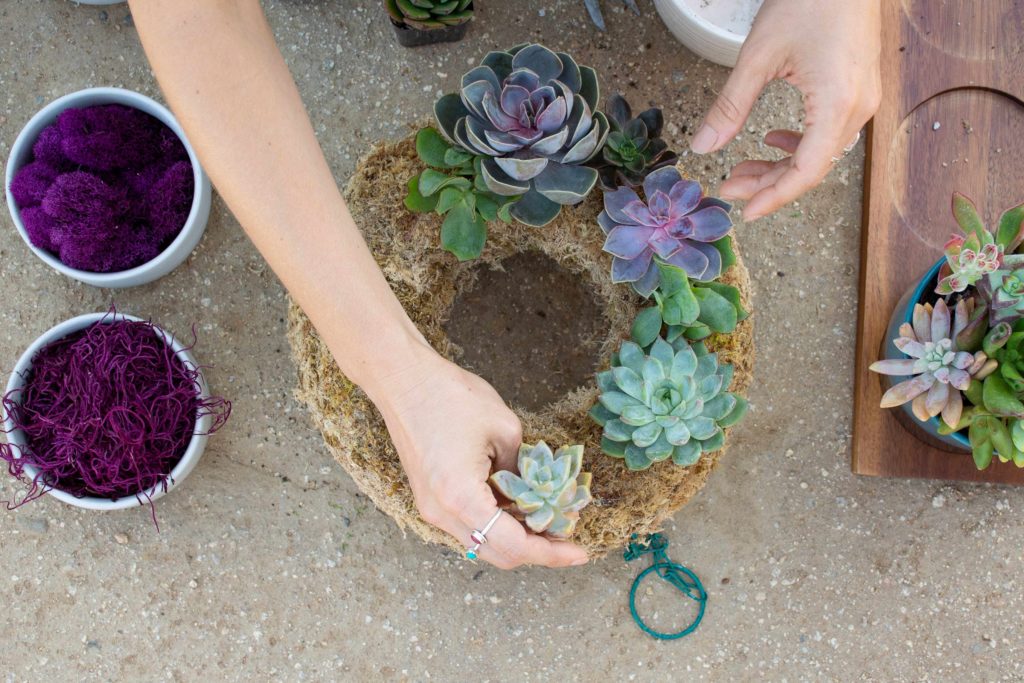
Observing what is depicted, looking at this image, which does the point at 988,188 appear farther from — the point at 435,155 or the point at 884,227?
the point at 435,155

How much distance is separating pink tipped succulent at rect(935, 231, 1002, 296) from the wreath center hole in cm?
58

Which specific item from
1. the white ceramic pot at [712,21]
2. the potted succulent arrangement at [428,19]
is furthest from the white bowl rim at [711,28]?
the potted succulent arrangement at [428,19]

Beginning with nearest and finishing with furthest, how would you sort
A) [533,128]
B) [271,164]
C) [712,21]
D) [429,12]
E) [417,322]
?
[271,164], [533,128], [417,322], [429,12], [712,21]

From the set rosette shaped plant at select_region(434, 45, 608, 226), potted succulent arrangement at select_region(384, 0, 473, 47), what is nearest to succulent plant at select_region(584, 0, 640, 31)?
potted succulent arrangement at select_region(384, 0, 473, 47)

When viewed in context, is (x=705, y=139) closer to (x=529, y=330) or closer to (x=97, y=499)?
(x=529, y=330)

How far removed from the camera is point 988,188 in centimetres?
123

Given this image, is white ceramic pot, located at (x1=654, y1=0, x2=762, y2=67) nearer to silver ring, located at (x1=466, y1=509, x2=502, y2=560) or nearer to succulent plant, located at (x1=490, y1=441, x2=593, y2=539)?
succulent plant, located at (x1=490, y1=441, x2=593, y2=539)

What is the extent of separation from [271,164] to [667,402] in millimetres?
507

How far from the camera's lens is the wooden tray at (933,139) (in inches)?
48.6

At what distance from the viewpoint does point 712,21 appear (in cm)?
130

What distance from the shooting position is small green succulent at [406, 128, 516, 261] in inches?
35.9

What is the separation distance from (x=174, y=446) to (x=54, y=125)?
0.55 meters

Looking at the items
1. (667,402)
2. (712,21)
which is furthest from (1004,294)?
(712,21)

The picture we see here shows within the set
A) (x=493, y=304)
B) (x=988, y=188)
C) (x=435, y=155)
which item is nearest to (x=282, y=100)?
(x=435, y=155)
